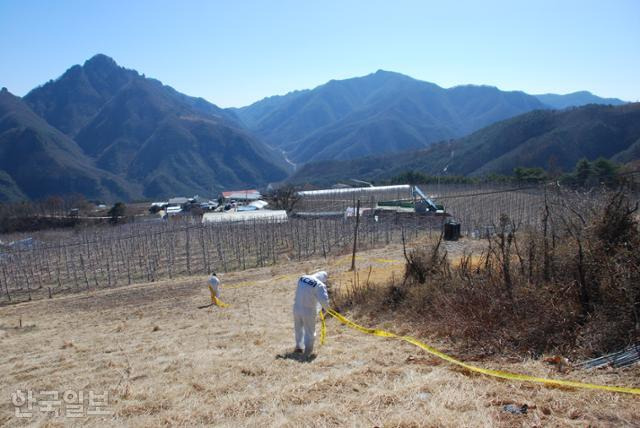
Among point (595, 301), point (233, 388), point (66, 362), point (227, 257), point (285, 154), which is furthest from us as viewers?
point (285, 154)

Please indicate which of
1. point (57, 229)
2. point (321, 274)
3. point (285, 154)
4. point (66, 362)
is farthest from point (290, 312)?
point (285, 154)

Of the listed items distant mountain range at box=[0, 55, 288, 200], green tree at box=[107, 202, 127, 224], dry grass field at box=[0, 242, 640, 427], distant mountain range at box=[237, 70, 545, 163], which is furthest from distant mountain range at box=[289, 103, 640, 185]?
distant mountain range at box=[237, 70, 545, 163]

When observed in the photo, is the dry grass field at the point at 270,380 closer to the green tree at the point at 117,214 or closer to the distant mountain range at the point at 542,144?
the green tree at the point at 117,214

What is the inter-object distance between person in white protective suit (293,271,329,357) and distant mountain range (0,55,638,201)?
48721 mm

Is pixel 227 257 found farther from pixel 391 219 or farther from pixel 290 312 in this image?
pixel 290 312

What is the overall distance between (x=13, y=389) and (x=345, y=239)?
17744 mm

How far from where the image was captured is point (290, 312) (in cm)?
955

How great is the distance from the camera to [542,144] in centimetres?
5416

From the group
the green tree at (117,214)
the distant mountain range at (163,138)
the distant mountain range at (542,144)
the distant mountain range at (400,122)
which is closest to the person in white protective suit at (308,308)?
the green tree at (117,214)

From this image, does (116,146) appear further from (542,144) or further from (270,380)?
(270,380)

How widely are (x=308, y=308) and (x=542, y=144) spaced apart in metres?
56.0

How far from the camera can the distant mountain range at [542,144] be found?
167ft

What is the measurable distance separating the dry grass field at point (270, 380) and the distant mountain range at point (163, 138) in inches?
1911

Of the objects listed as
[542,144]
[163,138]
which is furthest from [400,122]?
[542,144]
